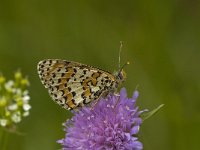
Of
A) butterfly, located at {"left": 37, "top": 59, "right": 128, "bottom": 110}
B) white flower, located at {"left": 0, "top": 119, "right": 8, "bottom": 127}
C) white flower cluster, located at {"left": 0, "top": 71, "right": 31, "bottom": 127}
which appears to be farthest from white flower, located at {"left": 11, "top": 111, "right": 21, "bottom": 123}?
butterfly, located at {"left": 37, "top": 59, "right": 128, "bottom": 110}

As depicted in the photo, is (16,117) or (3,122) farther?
(16,117)

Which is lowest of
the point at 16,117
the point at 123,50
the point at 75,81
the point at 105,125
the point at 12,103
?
the point at 105,125

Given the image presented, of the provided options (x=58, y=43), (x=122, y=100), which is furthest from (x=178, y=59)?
(x=122, y=100)


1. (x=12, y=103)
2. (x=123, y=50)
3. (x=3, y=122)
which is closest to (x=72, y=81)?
(x=3, y=122)

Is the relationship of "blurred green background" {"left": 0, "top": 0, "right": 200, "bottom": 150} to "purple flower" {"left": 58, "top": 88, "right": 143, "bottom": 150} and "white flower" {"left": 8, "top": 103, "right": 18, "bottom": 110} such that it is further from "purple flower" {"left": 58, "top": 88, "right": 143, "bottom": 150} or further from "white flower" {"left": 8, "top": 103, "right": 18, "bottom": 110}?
"purple flower" {"left": 58, "top": 88, "right": 143, "bottom": 150}

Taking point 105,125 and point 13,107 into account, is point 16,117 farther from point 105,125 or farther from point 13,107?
point 105,125

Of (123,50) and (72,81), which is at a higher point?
(123,50)

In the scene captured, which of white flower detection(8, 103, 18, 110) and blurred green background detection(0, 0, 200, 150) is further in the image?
blurred green background detection(0, 0, 200, 150)

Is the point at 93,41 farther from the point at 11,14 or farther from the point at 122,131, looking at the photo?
the point at 122,131
